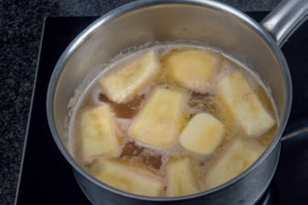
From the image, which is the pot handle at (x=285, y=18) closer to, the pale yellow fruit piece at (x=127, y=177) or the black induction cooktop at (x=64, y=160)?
the black induction cooktop at (x=64, y=160)

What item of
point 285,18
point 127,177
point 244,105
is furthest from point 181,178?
point 285,18

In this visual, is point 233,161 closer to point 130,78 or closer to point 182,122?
point 182,122

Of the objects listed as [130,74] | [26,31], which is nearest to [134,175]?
[130,74]

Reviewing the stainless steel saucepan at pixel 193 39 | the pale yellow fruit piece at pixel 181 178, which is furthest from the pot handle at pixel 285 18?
the pale yellow fruit piece at pixel 181 178

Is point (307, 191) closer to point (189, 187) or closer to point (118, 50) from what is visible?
point (189, 187)

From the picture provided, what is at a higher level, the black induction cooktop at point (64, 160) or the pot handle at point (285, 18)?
the pot handle at point (285, 18)

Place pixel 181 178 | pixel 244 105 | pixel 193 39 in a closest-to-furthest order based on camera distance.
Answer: pixel 181 178
pixel 244 105
pixel 193 39
